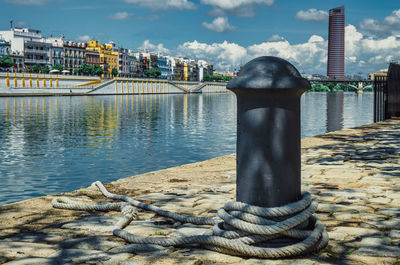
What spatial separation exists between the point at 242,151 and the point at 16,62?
316 feet

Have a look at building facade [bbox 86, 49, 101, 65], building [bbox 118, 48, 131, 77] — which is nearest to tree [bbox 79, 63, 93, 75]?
building facade [bbox 86, 49, 101, 65]

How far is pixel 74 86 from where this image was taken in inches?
3206

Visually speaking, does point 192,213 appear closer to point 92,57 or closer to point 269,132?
point 269,132

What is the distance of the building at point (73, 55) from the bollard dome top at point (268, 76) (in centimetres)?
10445

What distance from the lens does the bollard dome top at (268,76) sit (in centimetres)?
302

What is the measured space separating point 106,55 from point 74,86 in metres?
36.8

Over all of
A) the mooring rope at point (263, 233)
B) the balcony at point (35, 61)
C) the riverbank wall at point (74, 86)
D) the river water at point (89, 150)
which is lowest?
the river water at point (89, 150)

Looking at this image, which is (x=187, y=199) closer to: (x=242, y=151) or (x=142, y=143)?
(x=242, y=151)

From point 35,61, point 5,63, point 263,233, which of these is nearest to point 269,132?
point 263,233

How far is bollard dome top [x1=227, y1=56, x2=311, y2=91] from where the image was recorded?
9.90ft

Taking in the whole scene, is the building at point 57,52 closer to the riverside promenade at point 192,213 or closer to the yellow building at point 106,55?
the yellow building at point 106,55

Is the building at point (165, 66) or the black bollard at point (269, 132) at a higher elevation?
the building at point (165, 66)

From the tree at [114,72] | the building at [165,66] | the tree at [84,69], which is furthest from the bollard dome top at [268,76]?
the building at [165,66]

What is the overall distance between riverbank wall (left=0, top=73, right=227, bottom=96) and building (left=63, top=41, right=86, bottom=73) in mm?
18018
